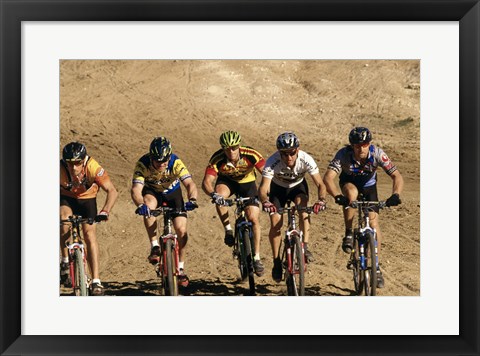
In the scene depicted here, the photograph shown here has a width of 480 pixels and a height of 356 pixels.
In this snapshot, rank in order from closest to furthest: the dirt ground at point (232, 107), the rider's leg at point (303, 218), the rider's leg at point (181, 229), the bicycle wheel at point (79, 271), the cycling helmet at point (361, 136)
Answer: the bicycle wheel at point (79, 271), the rider's leg at point (181, 229), the cycling helmet at point (361, 136), the rider's leg at point (303, 218), the dirt ground at point (232, 107)

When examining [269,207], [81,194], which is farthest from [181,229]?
[81,194]

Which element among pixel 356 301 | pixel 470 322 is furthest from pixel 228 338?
pixel 470 322

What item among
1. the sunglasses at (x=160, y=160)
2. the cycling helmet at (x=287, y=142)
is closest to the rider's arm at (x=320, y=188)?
the cycling helmet at (x=287, y=142)

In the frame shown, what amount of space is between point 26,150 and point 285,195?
418 cm

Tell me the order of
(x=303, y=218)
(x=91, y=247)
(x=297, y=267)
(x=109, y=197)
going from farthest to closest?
(x=303, y=218) < (x=91, y=247) < (x=297, y=267) < (x=109, y=197)

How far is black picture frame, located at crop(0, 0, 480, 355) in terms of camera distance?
392 inches

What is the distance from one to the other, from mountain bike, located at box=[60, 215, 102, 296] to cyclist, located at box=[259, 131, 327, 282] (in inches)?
97.8

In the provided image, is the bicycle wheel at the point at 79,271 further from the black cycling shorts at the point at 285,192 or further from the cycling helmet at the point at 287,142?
the cycling helmet at the point at 287,142

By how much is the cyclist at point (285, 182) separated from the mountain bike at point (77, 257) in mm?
2483

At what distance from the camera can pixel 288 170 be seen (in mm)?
12539

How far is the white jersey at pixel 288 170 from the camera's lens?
12.2 metres

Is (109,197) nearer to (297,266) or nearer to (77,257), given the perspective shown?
(77,257)

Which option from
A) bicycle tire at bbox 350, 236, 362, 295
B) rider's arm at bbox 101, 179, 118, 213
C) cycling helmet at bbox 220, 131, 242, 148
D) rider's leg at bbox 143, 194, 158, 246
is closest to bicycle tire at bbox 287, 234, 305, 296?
bicycle tire at bbox 350, 236, 362, 295
